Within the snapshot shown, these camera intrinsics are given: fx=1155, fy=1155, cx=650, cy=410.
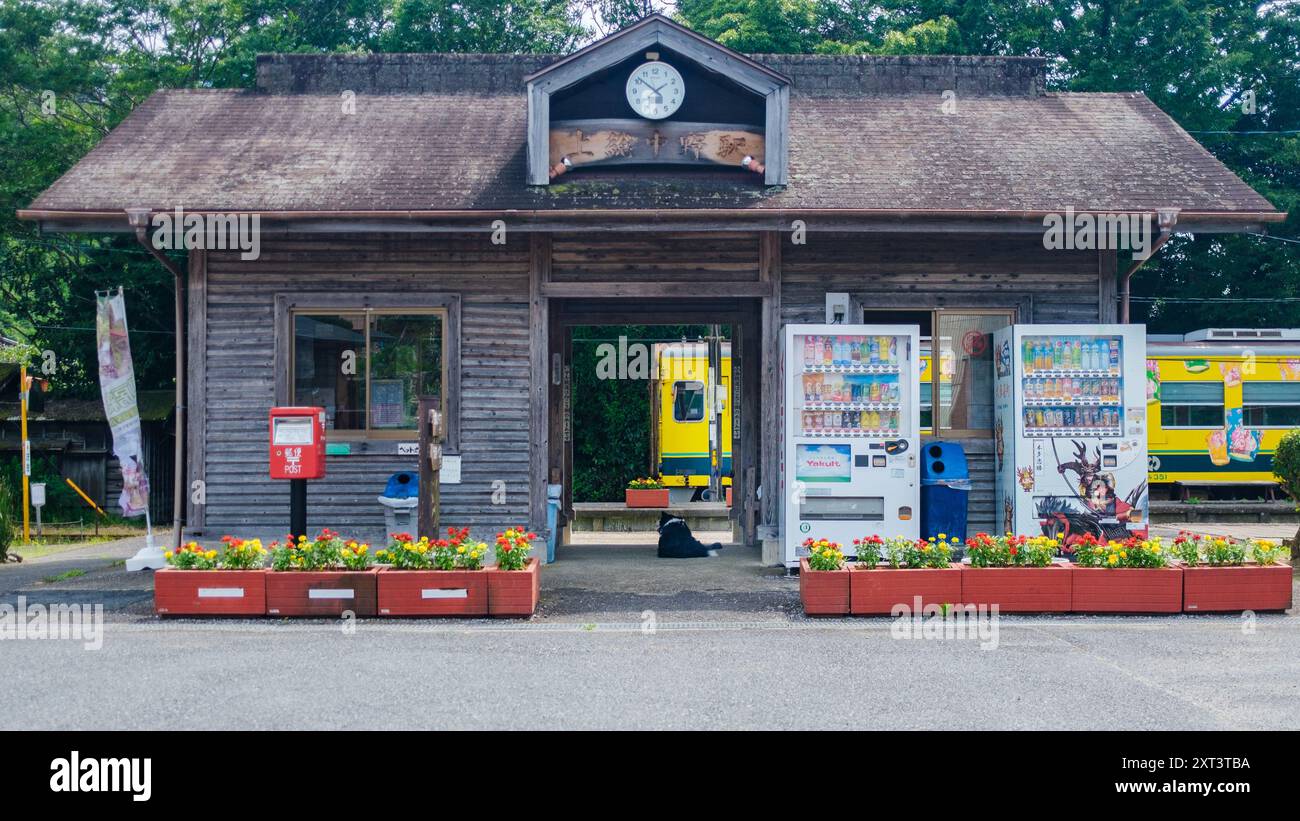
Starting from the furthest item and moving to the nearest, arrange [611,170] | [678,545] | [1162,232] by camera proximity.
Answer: [678,545] → [611,170] → [1162,232]

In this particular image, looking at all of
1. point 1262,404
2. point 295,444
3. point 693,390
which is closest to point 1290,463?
point 1262,404

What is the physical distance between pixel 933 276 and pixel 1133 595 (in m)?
4.71

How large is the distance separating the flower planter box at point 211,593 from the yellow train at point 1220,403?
16.8m

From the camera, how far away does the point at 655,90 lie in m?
13.4

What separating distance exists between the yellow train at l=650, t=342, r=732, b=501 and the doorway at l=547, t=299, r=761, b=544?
20 mm

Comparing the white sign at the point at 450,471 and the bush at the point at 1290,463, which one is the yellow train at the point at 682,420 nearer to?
the white sign at the point at 450,471

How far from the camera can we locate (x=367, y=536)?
525 inches

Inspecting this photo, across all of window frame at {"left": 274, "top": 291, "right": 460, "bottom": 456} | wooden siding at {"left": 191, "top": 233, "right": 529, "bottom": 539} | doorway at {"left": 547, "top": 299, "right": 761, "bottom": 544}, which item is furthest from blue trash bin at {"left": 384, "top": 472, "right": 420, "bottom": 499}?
doorway at {"left": 547, "top": 299, "right": 761, "bottom": 544}

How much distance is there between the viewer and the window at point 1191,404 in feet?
69.6

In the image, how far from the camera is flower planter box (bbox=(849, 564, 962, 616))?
10.1 meters

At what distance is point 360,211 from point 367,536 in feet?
12.2

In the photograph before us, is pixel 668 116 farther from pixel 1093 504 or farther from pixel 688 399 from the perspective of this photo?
pixel 688 399

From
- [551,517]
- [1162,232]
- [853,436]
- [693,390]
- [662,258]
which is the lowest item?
[551,517]

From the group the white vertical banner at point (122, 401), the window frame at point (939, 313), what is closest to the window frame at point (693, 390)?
the window frame at point (939, 313)
